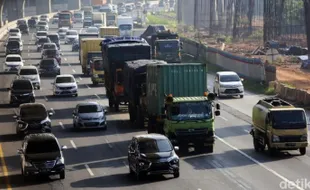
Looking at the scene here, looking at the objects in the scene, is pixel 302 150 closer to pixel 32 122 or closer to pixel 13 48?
pixel 32 122

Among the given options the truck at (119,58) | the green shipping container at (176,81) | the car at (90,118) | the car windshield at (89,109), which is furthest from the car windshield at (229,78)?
the green shipping container at (176,81)

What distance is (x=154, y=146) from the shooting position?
3266 cm

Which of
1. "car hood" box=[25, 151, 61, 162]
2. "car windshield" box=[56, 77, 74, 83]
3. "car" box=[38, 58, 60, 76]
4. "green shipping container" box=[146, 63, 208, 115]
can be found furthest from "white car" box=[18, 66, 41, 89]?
"car hood" box=[25, 151, 61, 162]

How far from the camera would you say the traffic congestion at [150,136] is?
Result: 106ft

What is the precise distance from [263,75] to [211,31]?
6606cm

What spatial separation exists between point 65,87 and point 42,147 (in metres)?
29.8

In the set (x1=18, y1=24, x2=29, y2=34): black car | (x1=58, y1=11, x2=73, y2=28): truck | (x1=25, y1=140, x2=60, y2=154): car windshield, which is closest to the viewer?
(x1=25, y1=140, x2=60, y2=154): car windshield

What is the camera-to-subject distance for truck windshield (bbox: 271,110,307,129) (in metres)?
36.3

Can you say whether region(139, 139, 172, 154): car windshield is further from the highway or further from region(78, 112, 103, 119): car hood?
region(78, 112, 103, 119): car hood

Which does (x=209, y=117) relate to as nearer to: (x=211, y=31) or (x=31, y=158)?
(x=31, y=158)

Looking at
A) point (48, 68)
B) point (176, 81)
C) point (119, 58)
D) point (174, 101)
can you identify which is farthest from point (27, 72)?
point (174, 101)

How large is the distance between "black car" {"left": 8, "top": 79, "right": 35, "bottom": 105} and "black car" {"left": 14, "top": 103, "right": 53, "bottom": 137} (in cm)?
1293

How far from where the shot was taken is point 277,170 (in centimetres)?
3369

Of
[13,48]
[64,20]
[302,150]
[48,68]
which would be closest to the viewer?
[302,150]
